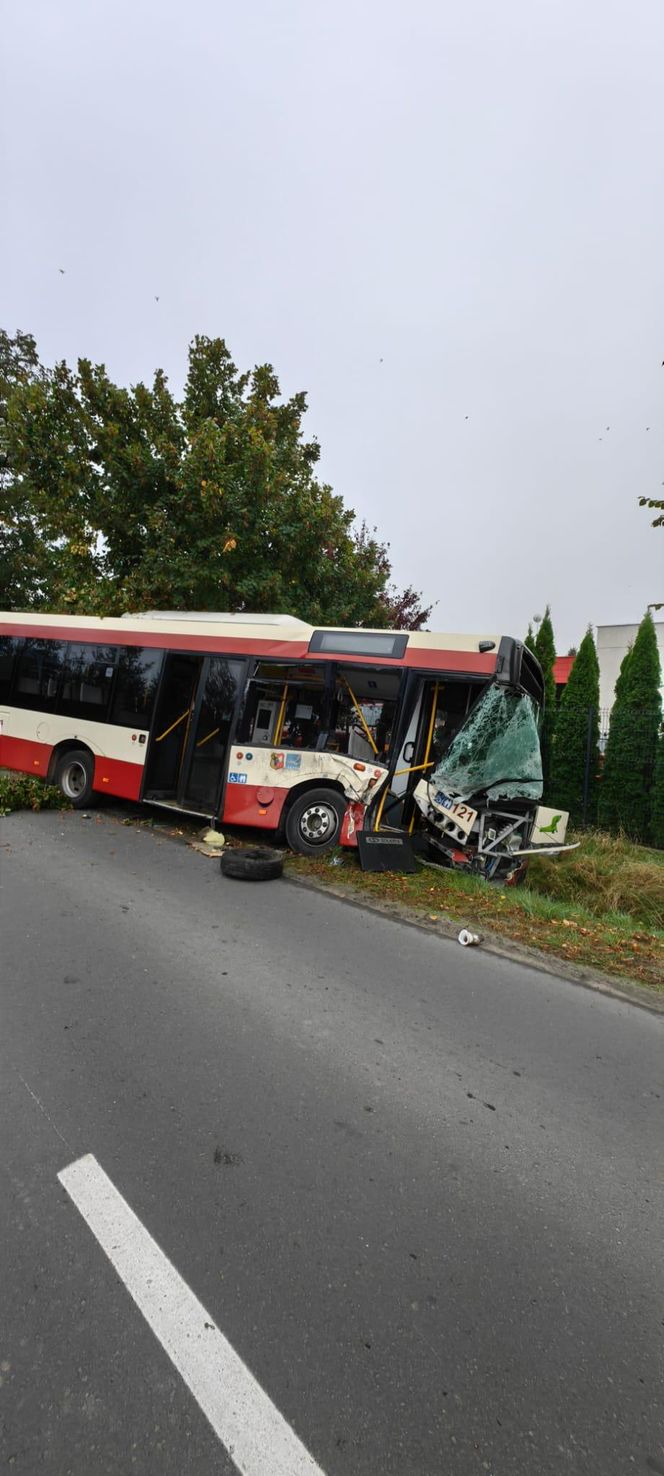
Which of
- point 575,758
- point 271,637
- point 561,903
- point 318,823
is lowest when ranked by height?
point 561,903

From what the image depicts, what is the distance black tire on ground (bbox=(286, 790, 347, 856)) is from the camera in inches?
304

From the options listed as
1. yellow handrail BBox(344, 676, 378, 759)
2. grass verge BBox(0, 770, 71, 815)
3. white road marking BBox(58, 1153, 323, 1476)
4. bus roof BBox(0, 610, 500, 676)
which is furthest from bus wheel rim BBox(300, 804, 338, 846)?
white road marking BBox(58, 1153, 323, 1476)

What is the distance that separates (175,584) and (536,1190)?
1147 centimetres

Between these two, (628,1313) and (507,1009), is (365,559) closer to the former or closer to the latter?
(507,1009)

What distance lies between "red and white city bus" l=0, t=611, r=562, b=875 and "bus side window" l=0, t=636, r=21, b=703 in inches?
26.2

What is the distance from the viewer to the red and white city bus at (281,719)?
23.5ft

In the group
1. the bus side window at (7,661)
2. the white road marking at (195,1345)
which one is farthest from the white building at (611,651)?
the white road marking at (195,1345)

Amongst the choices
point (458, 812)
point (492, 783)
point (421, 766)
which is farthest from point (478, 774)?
point (421, 766)

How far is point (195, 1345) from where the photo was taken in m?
1.73

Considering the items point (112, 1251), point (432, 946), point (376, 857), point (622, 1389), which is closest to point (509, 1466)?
point (622, 1389)

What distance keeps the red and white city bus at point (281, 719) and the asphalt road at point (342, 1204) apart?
3.03 m

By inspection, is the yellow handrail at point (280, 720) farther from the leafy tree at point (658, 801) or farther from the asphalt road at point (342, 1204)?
the leafy tree at point (658, 801)

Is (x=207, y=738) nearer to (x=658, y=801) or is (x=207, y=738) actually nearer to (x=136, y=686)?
(x=136, y=686)

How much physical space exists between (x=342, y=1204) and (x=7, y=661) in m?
10.7
